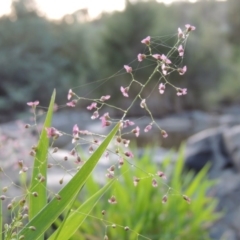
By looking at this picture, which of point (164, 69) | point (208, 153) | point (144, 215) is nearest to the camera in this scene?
point (164, 69)

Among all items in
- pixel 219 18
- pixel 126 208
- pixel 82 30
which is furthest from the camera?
pixel 219 18

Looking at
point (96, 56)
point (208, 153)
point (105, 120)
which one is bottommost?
point (105, 120)

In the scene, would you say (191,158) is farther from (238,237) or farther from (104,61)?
(104,61)

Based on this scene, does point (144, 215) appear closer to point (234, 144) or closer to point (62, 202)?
point (62, 202)

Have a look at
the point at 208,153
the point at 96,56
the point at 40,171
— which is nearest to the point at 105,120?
the point at 40,171

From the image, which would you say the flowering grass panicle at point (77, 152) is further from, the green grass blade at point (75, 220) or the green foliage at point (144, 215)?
the green foliage at point (144, 215)

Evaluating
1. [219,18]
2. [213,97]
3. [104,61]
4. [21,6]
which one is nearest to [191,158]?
[104,61]

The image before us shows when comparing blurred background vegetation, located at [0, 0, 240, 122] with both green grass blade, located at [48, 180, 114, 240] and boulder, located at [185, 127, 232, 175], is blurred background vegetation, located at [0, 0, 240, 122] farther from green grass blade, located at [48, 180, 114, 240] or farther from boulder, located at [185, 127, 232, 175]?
green grass blade, located at [48, 180, 114, 240]

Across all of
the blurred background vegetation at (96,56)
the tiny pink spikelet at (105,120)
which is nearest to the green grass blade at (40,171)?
the tiny pink spikelet at (105,120)
